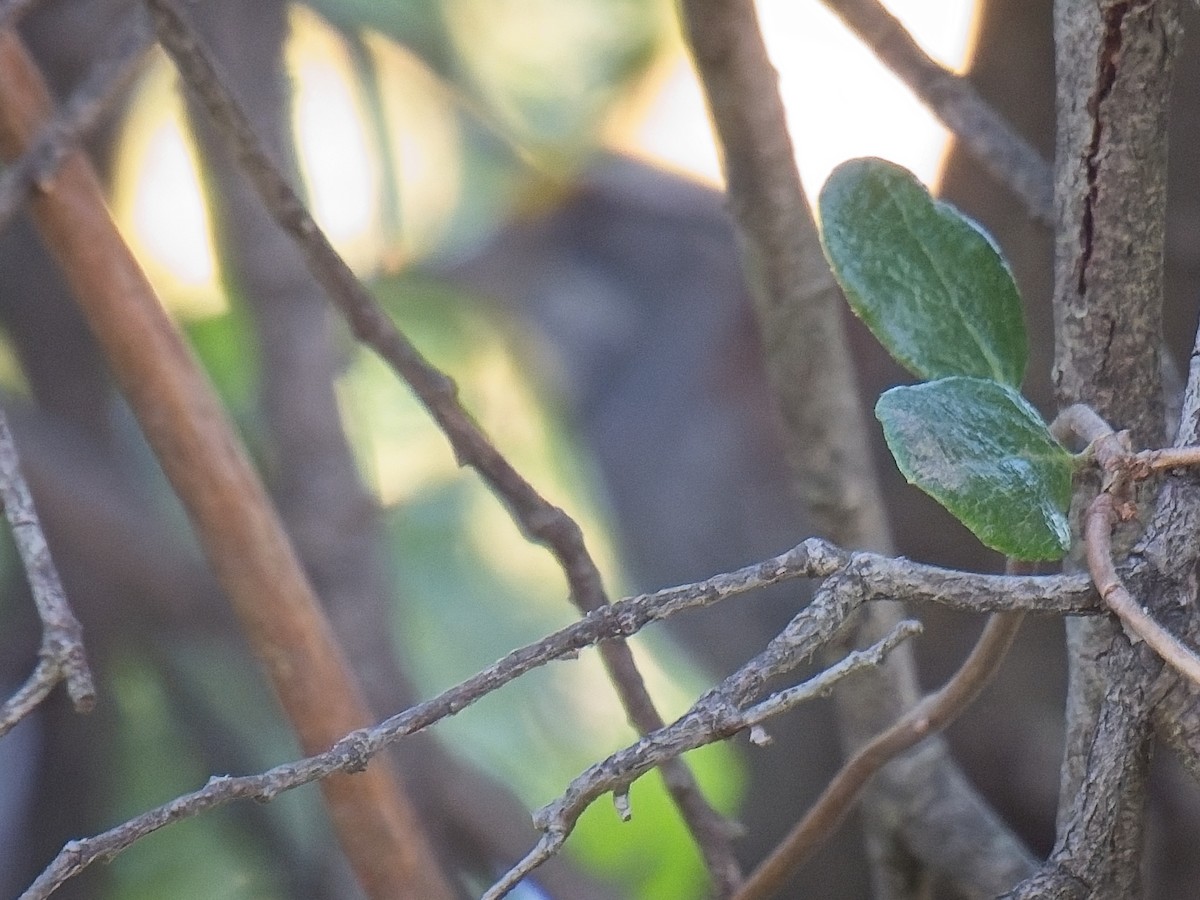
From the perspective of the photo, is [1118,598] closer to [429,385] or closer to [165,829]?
[429,385]

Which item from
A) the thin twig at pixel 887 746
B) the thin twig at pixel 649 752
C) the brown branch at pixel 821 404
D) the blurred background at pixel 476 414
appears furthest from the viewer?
the blurred background at pixel 476 414

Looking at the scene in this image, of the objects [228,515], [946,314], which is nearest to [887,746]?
[946,314]

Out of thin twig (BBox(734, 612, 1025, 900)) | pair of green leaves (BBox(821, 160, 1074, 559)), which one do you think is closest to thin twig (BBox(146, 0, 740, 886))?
thin twig (BBox(734, 612, 1025, 900))

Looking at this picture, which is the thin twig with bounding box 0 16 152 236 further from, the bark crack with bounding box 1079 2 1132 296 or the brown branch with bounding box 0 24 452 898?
the bark crack with bounding box 1079 2 1132 296

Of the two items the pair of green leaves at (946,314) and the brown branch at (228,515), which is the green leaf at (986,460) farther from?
the brown branch at (228,515)

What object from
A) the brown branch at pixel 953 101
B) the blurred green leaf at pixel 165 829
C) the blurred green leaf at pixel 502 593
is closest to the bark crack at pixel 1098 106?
the brown branch at pixel 953 101

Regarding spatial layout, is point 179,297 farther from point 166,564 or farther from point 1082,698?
point 1082,698

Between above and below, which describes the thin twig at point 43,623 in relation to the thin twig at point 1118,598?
above
